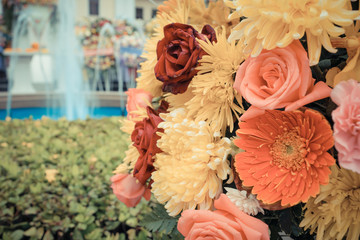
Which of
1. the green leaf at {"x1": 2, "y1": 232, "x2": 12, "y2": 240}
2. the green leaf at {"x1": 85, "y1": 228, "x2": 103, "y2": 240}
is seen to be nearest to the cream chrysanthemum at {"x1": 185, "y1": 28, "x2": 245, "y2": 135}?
the green leaf at {"x1": 85, "y1": 228, "x2": 103, "y2": 240}

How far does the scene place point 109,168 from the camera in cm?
164

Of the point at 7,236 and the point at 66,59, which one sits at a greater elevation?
the point at 66,59

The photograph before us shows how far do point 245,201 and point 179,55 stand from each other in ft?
0.85

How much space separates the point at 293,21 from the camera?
36 centimetres

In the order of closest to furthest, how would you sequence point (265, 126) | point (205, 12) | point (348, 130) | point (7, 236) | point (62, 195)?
point (348, 130), point (265, 126), point (205, 12), point (7, 236), point (62, 195)

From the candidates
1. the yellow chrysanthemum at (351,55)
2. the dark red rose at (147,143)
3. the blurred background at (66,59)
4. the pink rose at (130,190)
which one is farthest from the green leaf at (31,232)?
the blurred background at (66,59)

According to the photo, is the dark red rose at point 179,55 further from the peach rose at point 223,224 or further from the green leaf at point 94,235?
the green leaf at point 94,235

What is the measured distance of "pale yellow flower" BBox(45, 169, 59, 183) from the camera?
1519mm

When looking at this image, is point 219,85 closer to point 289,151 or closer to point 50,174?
point 289,151

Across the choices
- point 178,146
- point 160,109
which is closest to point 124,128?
point 160,109

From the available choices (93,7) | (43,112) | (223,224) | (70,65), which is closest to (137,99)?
(223,224)

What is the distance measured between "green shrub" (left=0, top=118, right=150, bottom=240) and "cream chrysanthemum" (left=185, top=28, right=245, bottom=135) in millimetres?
875

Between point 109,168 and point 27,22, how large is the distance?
7.68 metres

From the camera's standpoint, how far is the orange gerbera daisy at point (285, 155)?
373 millimetres
